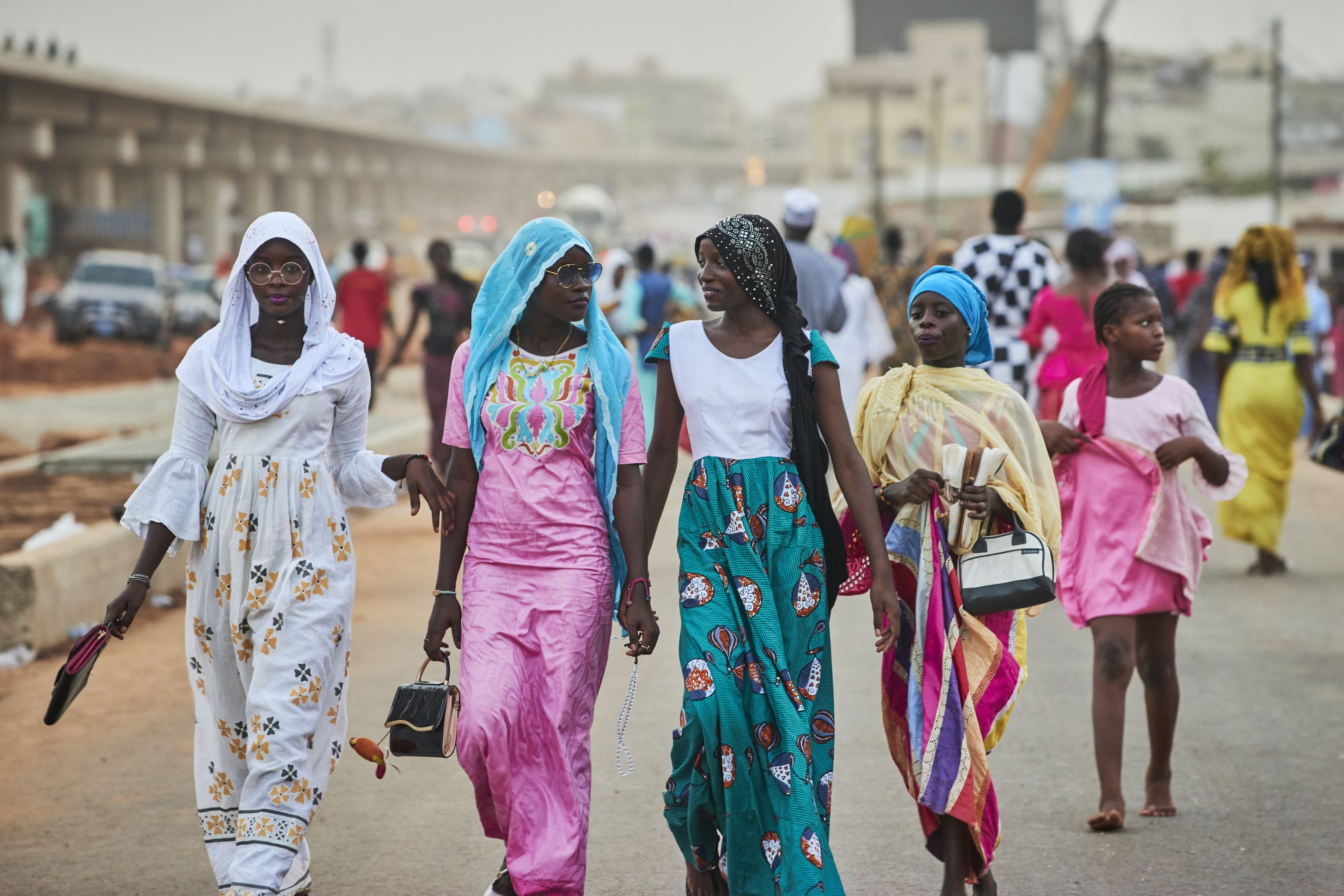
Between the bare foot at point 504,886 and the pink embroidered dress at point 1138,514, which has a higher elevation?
the pink embroidered dress at point 1138,514

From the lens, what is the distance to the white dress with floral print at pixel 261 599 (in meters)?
4.18

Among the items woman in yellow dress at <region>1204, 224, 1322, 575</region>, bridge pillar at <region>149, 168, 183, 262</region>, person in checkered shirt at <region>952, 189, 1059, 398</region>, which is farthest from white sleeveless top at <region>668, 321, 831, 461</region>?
bridge pillar at <region>149, 168, 183, 262</region>

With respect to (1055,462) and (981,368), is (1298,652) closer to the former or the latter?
(1055,462)

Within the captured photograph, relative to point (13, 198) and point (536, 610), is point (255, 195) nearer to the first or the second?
point (13, 198)

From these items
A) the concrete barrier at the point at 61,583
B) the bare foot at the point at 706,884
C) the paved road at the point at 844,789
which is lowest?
the paved road at the point at 844,789

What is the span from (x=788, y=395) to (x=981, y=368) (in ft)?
2.48

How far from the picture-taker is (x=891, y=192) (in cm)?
9406

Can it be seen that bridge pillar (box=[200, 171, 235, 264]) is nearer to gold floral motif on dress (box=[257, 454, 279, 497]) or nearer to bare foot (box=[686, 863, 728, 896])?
gold floral motif on dress (box=[257, 454, 279, 497])

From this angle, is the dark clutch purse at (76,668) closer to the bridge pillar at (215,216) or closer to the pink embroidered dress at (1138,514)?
the pink embroidered dress at (1138,514)

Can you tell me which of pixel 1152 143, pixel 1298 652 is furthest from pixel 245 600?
pixel 1152 143

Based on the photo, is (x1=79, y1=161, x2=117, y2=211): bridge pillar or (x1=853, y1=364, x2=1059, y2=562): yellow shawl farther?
(x1=79, y1=161, x2=117, y2=211): bridge pillar

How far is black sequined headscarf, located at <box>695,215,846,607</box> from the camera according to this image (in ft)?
13.9

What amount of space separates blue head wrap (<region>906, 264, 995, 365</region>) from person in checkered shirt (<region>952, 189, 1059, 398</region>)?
380cm

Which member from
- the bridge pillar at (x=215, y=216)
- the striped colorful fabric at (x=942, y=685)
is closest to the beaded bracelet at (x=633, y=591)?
the striped colorful fabric at (x=942, y=685)
